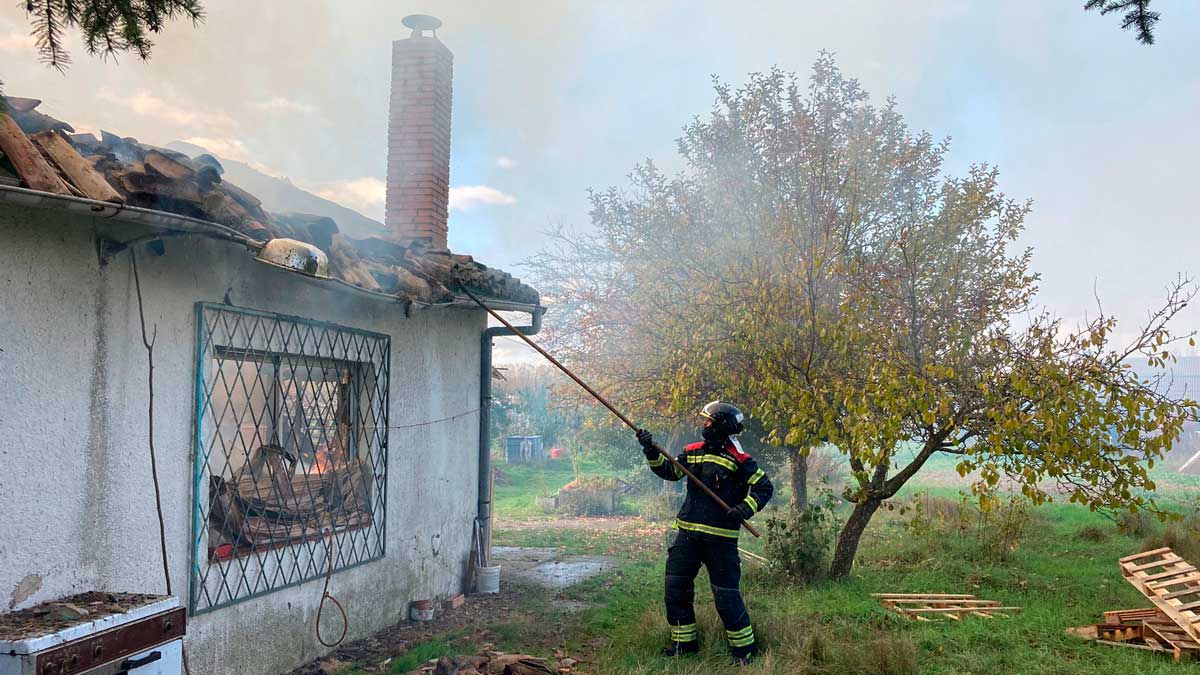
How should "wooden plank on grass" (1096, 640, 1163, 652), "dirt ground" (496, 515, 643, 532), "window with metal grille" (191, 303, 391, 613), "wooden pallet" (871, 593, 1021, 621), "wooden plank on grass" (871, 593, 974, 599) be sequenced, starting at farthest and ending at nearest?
1. "dirt ground" (496, 515, 643, 532)
2. "wooden plank on grass" (871, 593, 974, 599)
3. "wooden pallet" (871, 593, 1021, 621)
4. "wooden plank on grass" (1096, 640, 1163, 652)
5. "window with metal grille" (191, 303, 391, 613)

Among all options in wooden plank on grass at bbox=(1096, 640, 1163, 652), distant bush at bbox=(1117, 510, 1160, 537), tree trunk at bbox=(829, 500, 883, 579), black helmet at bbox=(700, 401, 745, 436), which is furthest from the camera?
distant bush at bbox=(1117, 510, 1160, 537)

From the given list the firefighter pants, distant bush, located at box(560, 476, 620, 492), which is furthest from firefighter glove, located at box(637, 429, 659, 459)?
distant bush, located at box(560, 476, 620, 492)

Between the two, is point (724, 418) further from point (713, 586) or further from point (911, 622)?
point (911, 622)

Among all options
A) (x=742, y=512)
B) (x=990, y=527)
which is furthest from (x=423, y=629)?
(x=990, y=527)

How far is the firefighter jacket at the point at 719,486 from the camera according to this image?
6.08m

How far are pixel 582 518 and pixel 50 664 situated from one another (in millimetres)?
14330

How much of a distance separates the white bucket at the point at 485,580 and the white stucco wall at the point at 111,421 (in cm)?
200

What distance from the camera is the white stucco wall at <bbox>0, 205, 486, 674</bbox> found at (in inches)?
149

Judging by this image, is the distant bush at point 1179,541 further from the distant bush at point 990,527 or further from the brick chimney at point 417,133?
the brick chimney at point 417,133

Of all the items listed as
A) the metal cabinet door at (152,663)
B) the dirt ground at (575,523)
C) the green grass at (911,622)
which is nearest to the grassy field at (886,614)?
the green grass at (911,622)

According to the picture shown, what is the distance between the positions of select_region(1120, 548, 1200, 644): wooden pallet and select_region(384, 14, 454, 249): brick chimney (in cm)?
738

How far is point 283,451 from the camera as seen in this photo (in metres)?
5.76

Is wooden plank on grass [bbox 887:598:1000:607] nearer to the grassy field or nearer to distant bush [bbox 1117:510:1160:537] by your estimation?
the grassy field

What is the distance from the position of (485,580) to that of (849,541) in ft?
12.9
